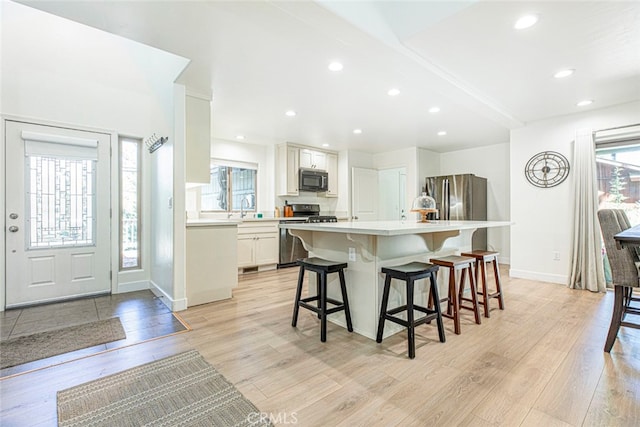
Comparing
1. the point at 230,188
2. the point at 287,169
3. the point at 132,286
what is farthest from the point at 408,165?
the point at 132,286

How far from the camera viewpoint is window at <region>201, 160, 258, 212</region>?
16.8 ft

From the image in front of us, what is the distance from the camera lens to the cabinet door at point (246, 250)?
4.71 meters

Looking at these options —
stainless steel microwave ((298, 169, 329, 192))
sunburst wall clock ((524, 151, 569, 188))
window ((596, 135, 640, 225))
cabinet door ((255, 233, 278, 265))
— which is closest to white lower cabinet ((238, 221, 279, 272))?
cabinet door ((255, 233, 278, 265))

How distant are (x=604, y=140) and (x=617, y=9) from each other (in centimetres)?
243

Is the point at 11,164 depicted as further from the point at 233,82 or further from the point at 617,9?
the point at 617,9

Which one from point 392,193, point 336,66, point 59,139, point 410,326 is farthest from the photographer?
point 392,193

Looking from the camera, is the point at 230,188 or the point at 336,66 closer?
the point at 336,66

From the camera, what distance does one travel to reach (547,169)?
4.13m

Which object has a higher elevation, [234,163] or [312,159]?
[312,159]

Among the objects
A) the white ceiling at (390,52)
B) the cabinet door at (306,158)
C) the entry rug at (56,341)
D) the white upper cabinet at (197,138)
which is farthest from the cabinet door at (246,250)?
the entry rug at (56,341)

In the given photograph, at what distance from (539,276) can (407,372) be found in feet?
11.4

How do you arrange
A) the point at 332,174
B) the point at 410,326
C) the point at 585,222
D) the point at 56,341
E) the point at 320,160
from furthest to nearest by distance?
the point at 332,174
the point at 320,160
the point at 585,222
the point at 56,341
the point at 410,326

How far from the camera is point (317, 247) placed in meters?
2.87

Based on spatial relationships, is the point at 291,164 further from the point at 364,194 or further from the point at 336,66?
the point at 336,66
